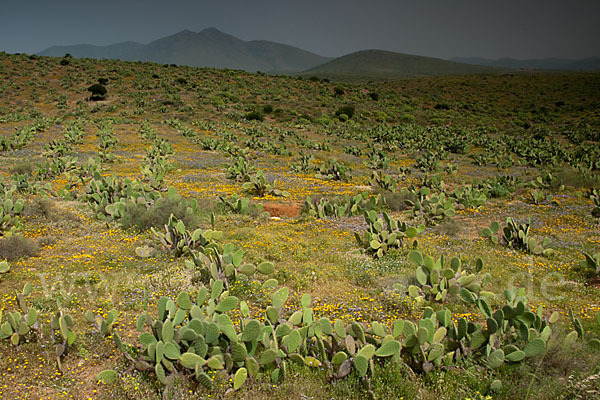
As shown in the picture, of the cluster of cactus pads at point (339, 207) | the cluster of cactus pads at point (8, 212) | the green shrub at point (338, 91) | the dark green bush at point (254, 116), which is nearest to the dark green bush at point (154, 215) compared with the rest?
the cluster of cactus pads at point (8, 212)

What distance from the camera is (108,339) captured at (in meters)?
4.45

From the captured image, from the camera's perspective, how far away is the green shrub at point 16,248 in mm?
6695

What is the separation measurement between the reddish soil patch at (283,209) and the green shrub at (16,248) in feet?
18.3

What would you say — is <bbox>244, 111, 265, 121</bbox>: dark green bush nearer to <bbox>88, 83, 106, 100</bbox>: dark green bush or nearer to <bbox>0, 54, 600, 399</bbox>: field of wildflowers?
<bbox>0, 54, 600, 399</bbox>: field of wildflowers

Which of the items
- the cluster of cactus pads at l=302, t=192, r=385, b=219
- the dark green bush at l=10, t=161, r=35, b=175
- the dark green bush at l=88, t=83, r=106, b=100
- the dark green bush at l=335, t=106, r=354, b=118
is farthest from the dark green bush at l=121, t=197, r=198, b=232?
the dark green bush at l=88, t=83, r=106, b=100

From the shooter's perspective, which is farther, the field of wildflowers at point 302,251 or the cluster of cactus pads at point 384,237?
the cluster of cactus pads at point 384,237

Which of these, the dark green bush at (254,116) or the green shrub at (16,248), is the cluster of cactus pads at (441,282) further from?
the dark green bush at (254,116)

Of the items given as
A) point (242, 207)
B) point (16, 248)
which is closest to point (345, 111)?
point (242, 207)

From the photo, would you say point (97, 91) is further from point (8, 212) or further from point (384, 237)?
point (384, 237)

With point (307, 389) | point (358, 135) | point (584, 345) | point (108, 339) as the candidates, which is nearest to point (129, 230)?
point (108, 339)

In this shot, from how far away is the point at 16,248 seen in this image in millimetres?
6840

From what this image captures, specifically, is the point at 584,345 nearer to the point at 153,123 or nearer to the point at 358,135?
the point at 358,135

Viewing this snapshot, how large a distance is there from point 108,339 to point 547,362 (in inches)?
187

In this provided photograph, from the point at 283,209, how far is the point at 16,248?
6246mm
